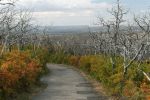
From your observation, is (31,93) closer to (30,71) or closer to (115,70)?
(30,71)

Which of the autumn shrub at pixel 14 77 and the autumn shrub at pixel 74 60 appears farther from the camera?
the autumn shrub at pixel 74 60

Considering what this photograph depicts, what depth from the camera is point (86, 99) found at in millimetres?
28609

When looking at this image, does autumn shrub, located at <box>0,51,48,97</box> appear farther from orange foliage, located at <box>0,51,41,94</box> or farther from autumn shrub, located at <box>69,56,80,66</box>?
autumn shrub, located at <box>69,56,80,66</box>

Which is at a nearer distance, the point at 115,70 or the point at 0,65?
the point at 0,65

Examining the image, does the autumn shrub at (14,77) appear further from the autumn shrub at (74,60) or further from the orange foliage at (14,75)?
the autumn shrub at (74,60)

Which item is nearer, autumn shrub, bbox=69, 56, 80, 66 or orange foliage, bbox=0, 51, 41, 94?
orange foliage, bbox=0, 51, 41, 94

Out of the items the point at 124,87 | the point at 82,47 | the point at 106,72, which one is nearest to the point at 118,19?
the point at 106,72

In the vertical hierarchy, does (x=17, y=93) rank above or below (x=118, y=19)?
below

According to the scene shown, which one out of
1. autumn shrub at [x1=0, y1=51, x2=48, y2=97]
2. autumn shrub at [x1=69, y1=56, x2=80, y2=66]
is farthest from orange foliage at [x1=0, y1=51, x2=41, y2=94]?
autumn shrub at [x1=69, y1=56, x2=80, y2=66]

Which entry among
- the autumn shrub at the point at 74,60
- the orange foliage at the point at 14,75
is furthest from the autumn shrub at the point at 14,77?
the autumn shrub at the point at 74,60

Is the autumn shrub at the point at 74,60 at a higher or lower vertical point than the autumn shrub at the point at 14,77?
lower

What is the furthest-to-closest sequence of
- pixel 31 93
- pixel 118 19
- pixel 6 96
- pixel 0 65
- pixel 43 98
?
pixel 118 19
pixel 31 93
pixel 43 98
pixel 0 65
pixel 6 96

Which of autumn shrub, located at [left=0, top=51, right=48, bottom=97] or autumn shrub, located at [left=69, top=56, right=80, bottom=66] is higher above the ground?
autumn shrub, located at [left=0, top=51, right=48, bottom=97]

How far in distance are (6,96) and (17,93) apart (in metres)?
2.83
